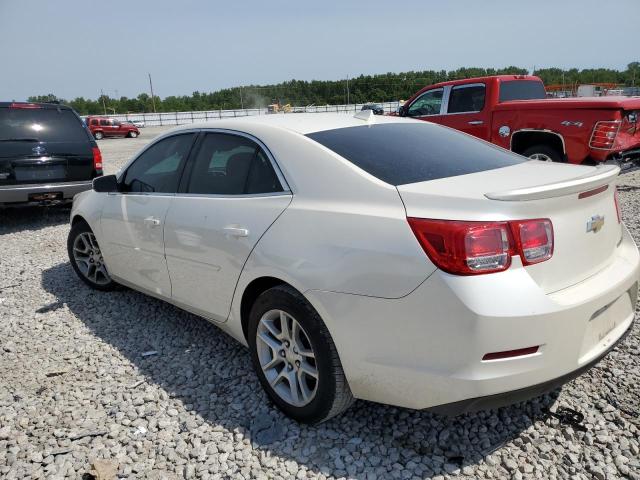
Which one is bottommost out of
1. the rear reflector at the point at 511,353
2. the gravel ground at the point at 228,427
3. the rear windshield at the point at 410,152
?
the gravel ground at the point at 228,427

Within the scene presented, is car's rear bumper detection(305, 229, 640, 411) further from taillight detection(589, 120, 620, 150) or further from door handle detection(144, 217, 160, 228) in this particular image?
taillight detection(589, 120, 620, 150)

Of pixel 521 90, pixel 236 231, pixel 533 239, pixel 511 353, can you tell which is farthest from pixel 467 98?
pixel 511 353

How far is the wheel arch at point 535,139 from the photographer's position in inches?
299

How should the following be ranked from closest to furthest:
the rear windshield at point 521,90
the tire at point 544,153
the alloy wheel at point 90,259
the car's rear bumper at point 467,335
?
the car's rear bumper at point 467,335, the alloy wheel at point 90,259, the tire at point 544,153, the rear windshield at point 521,90

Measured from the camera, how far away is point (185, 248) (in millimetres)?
3148

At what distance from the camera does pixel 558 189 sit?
213 centimetres

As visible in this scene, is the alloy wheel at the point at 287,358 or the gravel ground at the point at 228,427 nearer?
the gravel ground at the point at 228,427

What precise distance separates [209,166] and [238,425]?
5.14 feet

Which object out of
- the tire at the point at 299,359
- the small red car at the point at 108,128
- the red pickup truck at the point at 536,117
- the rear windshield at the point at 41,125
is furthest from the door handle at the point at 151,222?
the small red car at the point at 108,128

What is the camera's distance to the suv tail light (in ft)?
6.44

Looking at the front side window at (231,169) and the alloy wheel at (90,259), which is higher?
the front side window at (231,169)

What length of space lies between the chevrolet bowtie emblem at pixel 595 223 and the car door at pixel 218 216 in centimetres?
140

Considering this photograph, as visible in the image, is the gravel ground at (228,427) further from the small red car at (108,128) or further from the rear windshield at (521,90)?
the small red car at (108,128)

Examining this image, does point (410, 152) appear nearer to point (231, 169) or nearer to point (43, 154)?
point (231, 169)
